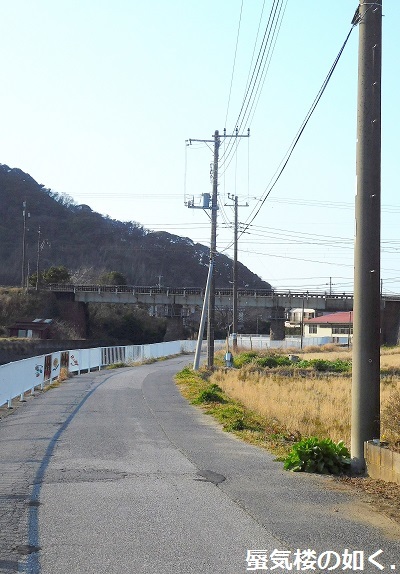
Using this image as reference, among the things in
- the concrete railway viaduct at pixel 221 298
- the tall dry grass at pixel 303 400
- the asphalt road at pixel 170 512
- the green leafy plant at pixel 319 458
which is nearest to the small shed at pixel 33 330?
the concrete railway viaduct at pixel 221 298

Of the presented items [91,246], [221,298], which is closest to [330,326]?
[221,298]

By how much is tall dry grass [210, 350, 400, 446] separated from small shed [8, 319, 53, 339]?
1906 inches

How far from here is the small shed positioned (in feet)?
260

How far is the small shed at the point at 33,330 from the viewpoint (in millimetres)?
79188

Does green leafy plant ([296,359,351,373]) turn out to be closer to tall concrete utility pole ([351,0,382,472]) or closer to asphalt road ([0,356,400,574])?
asphalt road ([0,356,400,574])

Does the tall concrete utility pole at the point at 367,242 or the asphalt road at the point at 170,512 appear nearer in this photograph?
the asphalt road at the point at 170,512

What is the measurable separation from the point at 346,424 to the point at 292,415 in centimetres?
224

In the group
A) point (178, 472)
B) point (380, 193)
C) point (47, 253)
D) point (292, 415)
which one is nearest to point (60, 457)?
point (178, 472)

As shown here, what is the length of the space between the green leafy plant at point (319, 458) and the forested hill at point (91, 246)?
432 ft

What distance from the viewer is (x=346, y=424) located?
1548 cm

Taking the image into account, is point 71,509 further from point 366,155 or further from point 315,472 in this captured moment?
point 366,155

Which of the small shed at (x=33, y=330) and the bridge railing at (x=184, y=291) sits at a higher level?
the bridge railing at (x=184, y=291)

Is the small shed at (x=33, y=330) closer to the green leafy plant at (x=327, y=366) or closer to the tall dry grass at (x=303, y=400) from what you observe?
the green leafy plant at (x=327, y=366)

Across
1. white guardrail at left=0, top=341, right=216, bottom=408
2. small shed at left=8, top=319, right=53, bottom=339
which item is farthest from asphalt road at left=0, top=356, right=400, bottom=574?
small shed at left=8, top=319, right=53, bottom=339
